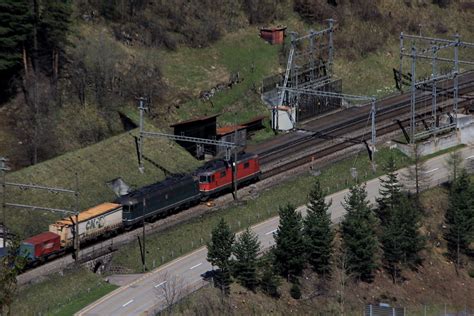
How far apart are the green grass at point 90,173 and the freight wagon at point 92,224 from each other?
358 centimetres

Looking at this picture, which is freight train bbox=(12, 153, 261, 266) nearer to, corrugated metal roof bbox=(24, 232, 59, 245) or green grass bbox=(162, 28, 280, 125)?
corrugated metal roof bbox=(24, 232, 59, 245)

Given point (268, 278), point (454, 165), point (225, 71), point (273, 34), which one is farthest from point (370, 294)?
point (273, 34)

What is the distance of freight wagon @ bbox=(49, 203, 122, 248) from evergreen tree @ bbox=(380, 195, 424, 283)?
69.6 feet

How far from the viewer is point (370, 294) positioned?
281 feet

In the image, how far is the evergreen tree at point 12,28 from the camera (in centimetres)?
9731

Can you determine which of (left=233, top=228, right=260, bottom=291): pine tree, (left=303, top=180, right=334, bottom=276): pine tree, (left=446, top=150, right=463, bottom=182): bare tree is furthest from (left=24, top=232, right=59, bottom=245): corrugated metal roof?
(left=446, top=150, right=463, bottom=182): bare tree

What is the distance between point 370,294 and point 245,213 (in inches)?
523

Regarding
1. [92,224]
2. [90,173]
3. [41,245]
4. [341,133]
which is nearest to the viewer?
[41,245]

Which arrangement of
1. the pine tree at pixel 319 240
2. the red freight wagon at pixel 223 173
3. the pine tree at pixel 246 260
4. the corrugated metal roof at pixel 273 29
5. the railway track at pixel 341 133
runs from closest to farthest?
the pine tree at pixel 246 260, the pine tree at pixel 319 240, the red freight wagon at pixel 223 173, the railway track at pixel 341 133, the corrugated metal roof at pixel 273 29

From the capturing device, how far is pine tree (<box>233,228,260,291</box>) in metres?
79.2

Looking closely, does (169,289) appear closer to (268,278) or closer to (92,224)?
(268,278)

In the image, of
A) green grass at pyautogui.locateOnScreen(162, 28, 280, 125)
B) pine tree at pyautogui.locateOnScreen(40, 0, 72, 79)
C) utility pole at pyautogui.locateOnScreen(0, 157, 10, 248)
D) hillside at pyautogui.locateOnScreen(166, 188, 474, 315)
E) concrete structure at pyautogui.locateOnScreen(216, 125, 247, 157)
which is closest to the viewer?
hillside at pyautogui.locateOnScreen(166, 188, 474, 315)

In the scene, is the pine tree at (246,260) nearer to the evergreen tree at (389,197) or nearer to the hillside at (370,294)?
the hillside at (370,294)

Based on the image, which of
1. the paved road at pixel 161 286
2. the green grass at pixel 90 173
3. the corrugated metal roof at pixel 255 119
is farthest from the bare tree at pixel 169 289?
the corrugated metal roof at pixel 255 119
